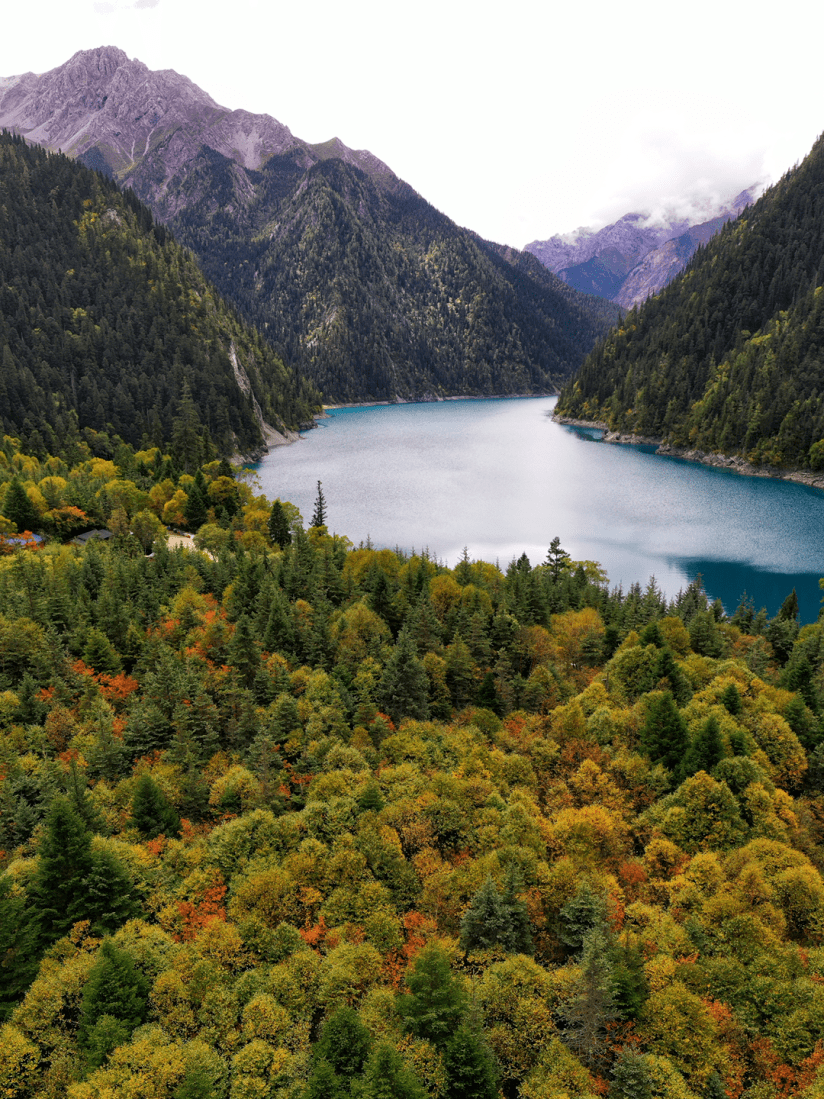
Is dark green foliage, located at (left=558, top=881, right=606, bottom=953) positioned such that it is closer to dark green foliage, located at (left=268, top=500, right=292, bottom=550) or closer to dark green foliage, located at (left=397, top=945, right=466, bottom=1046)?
dark green foliage, located at (left=397, top=945, right=466, bottom=1046)

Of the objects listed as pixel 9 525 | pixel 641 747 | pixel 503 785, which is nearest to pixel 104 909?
pixel 503 785

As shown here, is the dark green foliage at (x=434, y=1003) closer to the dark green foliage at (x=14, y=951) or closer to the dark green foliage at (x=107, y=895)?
the dark green foliage at (x=107, y=895)

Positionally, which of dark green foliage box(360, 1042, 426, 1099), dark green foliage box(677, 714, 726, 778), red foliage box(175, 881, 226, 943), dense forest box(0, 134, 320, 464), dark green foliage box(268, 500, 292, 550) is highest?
dense forest box(0, 134, 320, 464)

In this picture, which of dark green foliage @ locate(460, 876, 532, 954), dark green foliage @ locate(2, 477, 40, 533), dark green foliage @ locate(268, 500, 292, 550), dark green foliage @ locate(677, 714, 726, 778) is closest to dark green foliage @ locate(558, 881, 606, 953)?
dark green foliage @ locate(460, 876, 532, 954)

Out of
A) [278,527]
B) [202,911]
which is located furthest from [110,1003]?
[278,527]

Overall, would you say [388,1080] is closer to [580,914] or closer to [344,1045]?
[344,1045]
